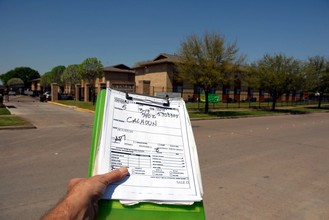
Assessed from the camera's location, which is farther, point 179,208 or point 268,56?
point 268,56

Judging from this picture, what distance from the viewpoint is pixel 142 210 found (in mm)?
1237

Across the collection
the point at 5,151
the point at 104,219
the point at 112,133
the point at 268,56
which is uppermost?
the point at 268,56

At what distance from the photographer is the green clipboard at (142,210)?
3.91 feet

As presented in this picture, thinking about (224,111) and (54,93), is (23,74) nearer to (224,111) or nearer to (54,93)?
(54,93)

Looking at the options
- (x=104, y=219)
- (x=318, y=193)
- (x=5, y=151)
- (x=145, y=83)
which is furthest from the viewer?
(x=145, y=83)

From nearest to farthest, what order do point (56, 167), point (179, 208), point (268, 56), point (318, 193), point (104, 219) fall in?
point (104, 219), point (179, 208), point (318, 193), point (56, 167), point (268, 56)

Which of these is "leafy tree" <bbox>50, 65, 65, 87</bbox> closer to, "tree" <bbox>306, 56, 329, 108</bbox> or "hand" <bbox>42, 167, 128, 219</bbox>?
"tree" <bbox>306, 56, 329, 108</bbox>

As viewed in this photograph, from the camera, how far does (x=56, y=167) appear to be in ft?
18.8

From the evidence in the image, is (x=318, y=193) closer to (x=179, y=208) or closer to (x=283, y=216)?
(x=283, y=216)

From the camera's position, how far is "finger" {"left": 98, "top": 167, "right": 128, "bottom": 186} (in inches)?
47.6

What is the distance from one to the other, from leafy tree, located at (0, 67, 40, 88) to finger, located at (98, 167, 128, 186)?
11348 cm

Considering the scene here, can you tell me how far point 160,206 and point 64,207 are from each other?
0.43 meters

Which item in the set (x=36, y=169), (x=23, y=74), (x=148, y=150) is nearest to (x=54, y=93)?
(x=36, y=169)

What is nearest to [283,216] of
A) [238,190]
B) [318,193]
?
[238,190]
